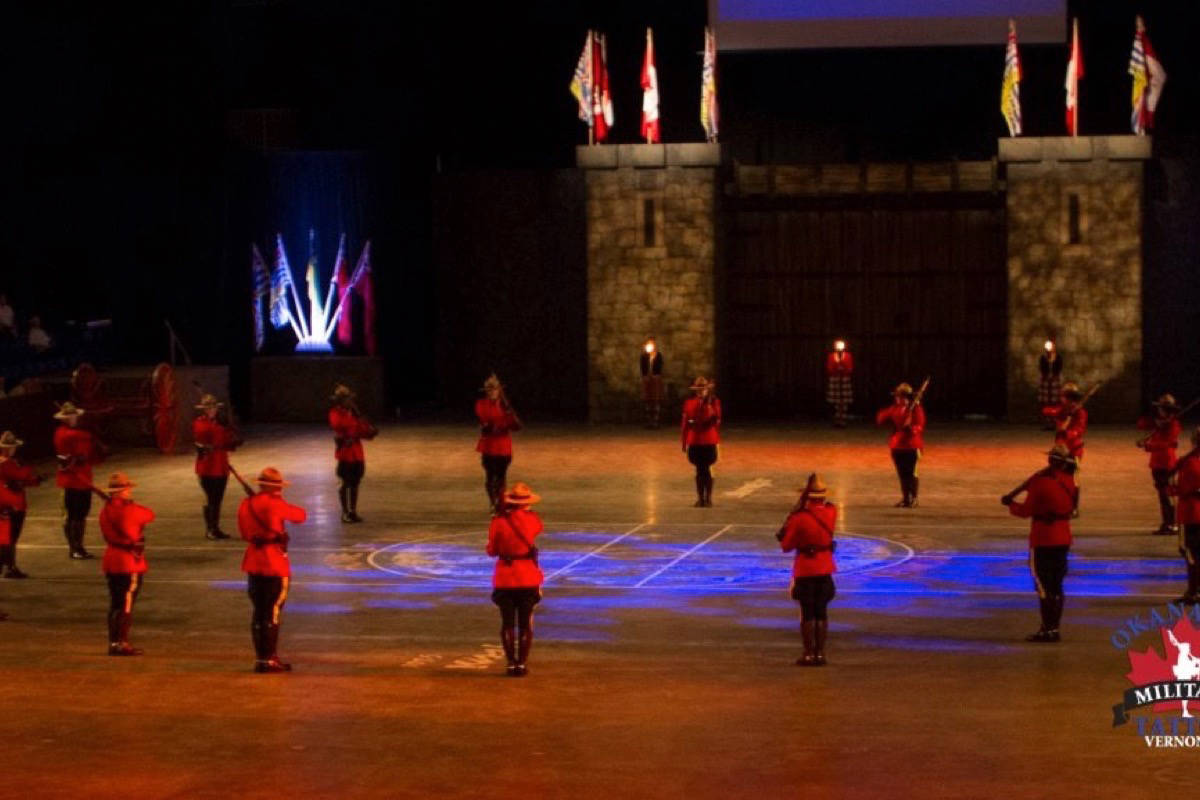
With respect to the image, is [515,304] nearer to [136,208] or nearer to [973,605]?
[136,208]

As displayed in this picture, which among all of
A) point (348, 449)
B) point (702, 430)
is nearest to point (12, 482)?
point (348, 449)

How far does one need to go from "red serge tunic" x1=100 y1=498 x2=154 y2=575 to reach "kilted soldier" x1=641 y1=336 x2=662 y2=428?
23.3 meters

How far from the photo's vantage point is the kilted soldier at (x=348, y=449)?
92.1 ft

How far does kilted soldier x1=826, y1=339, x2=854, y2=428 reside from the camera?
135 ft

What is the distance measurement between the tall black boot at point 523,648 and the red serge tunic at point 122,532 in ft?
12.5

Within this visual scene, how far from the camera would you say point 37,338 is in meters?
40.8

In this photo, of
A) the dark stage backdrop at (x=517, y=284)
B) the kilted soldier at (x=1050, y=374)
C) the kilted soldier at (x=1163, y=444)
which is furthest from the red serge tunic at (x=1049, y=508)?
the dark stage backdrop at (x=517, y=284)

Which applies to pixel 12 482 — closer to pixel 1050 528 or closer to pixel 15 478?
pixel 15 478

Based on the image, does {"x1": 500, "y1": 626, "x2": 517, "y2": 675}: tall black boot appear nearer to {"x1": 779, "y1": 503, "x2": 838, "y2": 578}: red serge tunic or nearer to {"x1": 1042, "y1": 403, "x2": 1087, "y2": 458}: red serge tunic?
{"x1": 779, "y1": 503, "x2": 838, "y2": 578}: red serge tunic

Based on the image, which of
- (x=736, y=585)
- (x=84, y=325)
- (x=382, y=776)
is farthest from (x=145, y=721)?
(x=84, y=325)

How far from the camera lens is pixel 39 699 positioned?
54.4 ft

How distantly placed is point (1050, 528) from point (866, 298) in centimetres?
2553

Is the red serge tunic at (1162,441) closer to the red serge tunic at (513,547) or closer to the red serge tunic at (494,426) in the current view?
the red serge tunic at (494,426)

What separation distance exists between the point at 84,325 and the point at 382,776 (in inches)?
1233
